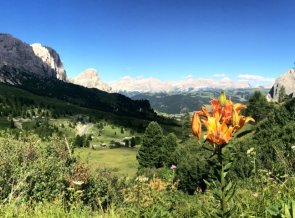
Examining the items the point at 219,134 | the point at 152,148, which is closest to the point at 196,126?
the point at 219,134

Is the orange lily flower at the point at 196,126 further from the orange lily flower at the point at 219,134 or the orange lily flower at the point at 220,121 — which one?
the orange lily flower at the point at 219,134

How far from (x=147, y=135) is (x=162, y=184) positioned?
87.4m

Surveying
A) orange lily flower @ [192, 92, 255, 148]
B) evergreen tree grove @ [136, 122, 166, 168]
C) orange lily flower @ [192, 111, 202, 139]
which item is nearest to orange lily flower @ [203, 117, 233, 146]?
orange lily flower @ [192, 92, 255, 148]

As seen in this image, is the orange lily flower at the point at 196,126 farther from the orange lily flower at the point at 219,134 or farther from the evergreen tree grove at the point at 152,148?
the evergreen tree grove at the point at 152,148

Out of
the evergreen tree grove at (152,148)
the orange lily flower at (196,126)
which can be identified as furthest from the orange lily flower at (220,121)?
the evergreen tree grove at (152,148)

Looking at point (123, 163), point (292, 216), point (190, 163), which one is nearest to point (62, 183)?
point (292, 216)

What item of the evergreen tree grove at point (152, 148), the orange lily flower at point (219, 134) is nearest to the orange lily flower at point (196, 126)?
the orange lily flower at point (219, 134)

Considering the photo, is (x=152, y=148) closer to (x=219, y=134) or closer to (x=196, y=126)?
(x=196, y=126)

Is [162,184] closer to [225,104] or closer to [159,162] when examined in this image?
[225,104]

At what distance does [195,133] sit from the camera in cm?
448

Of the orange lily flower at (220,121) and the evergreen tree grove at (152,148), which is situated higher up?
Result: the orange lily flower at (220,121)

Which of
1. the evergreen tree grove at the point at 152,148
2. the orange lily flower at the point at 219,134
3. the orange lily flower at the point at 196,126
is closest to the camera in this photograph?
the orange lily flower at the point at 219,134

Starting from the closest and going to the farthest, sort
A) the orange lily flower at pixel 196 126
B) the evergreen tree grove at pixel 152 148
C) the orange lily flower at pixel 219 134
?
the orange lily flower at pixel 219 134, the orange lily flower at pixel 196 126, the evergreen tree grove at pixel 152 148

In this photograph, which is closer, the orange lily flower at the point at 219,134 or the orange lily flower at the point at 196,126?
the orange lily flower at the point at 219,134
